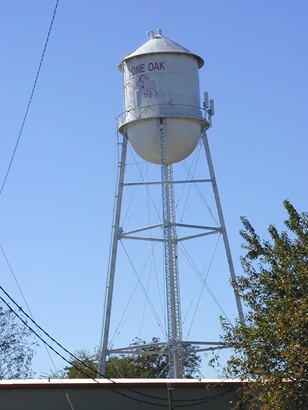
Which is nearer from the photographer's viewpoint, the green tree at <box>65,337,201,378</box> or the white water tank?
the white water tank

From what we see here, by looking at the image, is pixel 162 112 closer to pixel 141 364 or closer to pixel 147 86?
pixel 147 86

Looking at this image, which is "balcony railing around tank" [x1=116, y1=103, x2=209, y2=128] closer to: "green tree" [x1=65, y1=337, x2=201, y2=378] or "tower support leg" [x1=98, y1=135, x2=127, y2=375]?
"tower support leg" [x1=98, y1=135, x2=127, y2=375]

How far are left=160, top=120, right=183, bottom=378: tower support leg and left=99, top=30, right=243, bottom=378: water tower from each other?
0.03m

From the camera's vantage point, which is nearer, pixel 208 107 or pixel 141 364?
pixel 208 107

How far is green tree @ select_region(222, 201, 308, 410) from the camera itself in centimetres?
3191

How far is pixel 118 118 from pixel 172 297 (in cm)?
678

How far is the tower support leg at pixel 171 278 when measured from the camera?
147ft

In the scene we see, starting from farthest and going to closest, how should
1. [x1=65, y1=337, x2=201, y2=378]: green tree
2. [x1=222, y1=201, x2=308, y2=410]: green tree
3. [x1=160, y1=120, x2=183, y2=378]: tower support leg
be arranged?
[x1=65, y1=337, x2=201, y2=378]: green tree
[x1=160, y1=120, x2=183, y2=378]: tower support leg
[x1=222, y1=201, x2=308, y2=410]: green tree

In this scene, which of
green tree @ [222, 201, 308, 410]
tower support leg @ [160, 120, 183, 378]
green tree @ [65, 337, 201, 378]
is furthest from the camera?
green tree @ [65, 337, 201, 378]

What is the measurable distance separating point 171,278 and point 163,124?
5.30 metres

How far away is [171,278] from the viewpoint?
44.8 metres

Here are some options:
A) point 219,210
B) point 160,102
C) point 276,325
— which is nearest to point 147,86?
point 160,102

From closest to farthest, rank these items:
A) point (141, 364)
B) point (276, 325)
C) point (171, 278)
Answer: point (276, 325) < point (171, 278) < point (141, 364)

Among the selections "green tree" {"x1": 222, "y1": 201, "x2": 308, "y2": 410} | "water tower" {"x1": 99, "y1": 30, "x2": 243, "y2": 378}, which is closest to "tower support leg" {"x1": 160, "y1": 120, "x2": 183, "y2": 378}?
"water tower" {"x1": 99, "y1": 30, "x2": 243, "y2": 378}
